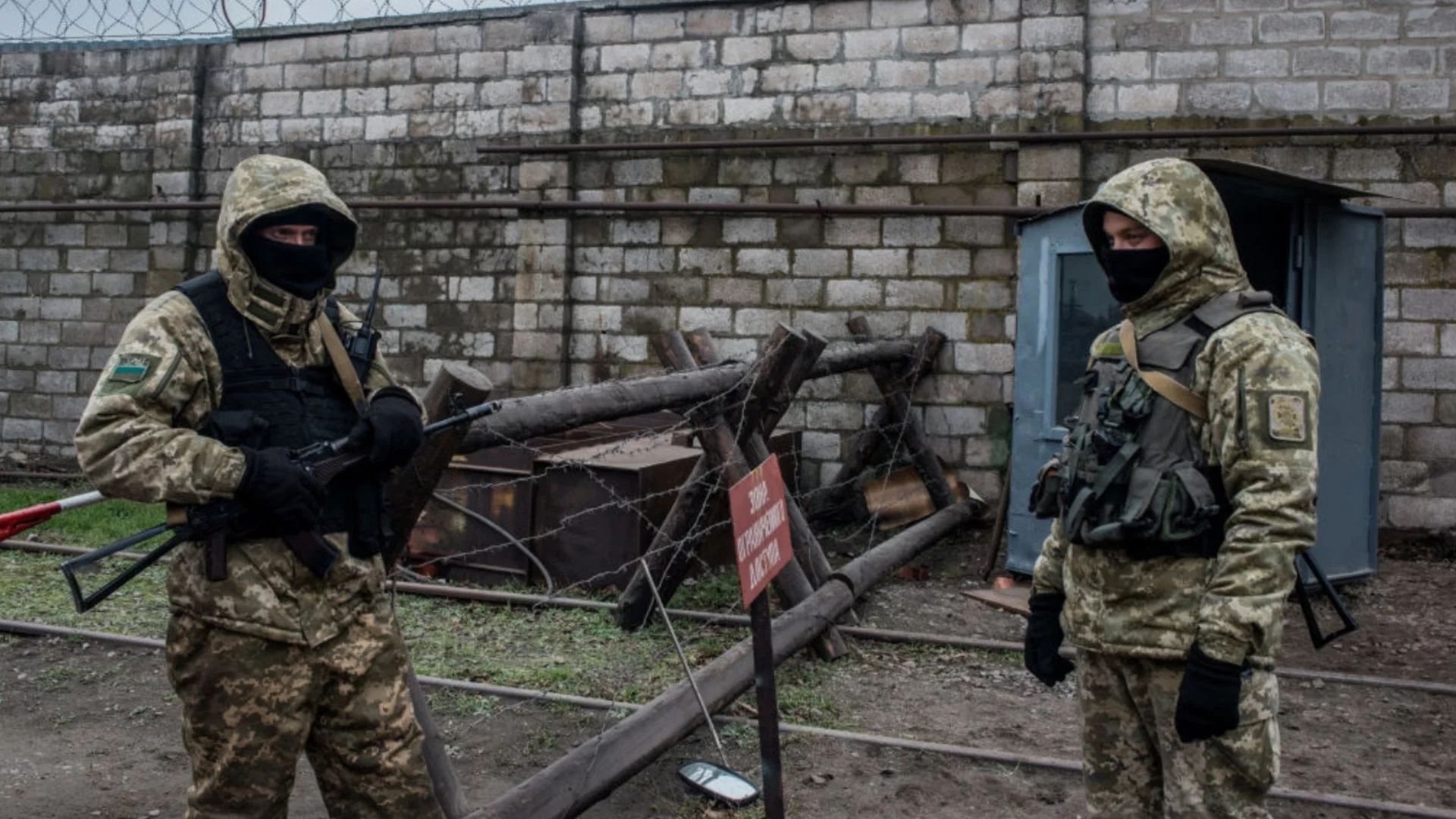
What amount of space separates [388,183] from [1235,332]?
8.76 m

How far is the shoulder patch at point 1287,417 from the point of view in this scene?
2311mm

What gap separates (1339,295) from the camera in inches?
264

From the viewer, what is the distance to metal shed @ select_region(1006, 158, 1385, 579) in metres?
6.58

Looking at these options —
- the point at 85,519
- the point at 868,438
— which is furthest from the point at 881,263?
the point at 85,519

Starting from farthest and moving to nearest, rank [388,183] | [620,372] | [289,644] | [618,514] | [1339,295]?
[388,183], [620,372], [1339,295], [618,514], [289,644]

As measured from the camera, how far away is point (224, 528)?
98.4 inches

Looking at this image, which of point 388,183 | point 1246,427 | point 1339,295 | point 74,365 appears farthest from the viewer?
point 74,365

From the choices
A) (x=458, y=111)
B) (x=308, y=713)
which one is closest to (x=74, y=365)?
(x=458, y=111)

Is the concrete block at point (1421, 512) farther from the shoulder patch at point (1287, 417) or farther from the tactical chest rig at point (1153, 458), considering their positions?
the shoulder patch at point (1287, 417)

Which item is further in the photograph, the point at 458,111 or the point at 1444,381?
the point at 458,111

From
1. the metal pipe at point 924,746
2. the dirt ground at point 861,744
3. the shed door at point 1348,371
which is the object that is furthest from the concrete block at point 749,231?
the metal pipe at point 924,746

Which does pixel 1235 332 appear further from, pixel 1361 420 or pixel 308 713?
pixel 1361 420

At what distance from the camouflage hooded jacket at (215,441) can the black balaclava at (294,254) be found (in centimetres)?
2

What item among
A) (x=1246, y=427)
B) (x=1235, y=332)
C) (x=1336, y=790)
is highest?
(x=1235, y=332)
